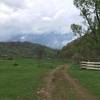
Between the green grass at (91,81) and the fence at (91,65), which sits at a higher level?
the fence at (91,65)

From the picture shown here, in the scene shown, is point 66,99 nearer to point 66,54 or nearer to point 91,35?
point 91,35

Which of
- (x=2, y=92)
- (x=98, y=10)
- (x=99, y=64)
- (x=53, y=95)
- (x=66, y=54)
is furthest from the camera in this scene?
(x=66, y=54)

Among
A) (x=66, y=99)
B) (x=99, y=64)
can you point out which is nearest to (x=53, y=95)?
(x=66, y=99)

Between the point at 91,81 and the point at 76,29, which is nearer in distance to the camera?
the point at 91,81

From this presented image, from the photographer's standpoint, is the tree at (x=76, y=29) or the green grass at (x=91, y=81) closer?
the green grass at (x=91, y=81)

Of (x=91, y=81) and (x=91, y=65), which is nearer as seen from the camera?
(x=91, y=81)

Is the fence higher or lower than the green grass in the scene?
higher

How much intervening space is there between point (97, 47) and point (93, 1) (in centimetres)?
786

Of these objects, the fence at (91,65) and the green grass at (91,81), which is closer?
the green grass at (91,81)

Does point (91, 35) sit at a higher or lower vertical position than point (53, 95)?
higher

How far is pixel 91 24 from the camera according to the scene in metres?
64.9

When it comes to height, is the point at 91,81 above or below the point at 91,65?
below

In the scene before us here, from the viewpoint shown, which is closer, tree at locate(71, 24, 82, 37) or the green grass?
the green grass

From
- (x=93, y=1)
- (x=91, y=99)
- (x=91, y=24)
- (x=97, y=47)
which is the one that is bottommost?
(x=91, y=99)
